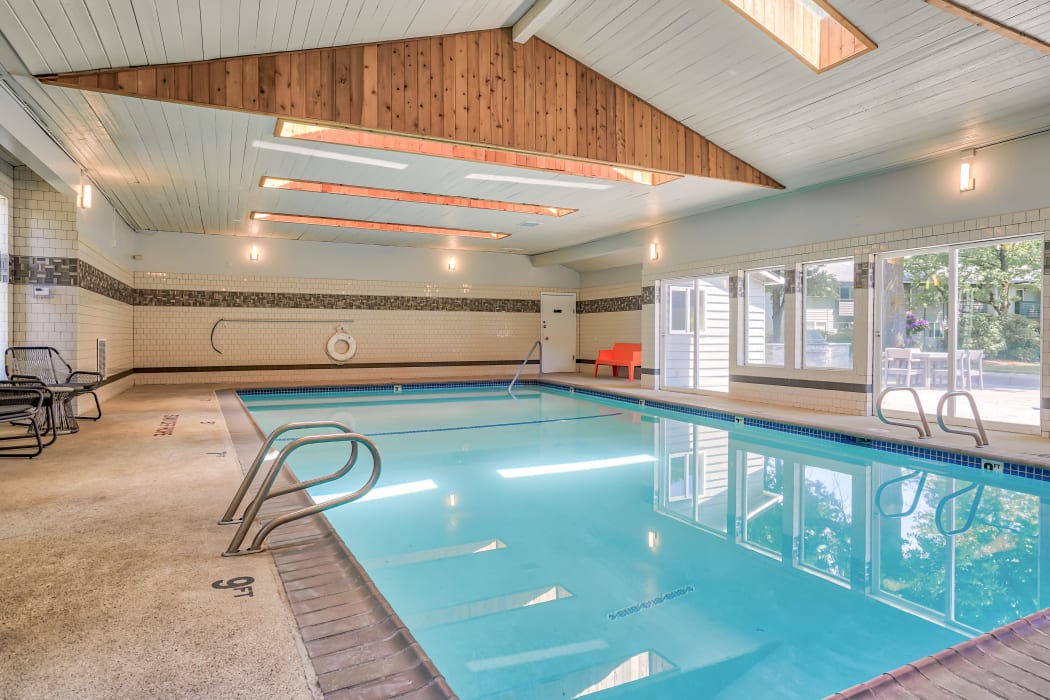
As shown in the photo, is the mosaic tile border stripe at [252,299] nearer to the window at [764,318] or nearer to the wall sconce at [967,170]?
the window at [764,318]

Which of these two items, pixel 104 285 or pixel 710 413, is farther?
pixel 104 285

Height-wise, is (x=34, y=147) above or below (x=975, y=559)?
above

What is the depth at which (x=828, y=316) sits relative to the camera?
681 cm

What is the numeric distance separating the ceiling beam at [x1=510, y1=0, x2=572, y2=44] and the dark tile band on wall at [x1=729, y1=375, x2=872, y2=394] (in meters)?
4.74

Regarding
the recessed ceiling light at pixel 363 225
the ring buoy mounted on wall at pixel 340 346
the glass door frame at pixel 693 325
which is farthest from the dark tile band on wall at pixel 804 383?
the ring buoy mounted on wall at pixel 340 346

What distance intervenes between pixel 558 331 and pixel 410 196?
5.78 meters

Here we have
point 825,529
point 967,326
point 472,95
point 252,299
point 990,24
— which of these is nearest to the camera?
point 825,529

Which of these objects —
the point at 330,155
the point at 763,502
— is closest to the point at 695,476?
the point at 763,502

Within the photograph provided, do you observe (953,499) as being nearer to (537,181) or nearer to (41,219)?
(537,181)

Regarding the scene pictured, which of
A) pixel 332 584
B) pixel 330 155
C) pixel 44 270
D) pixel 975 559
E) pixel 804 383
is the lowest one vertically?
pixel 975 559

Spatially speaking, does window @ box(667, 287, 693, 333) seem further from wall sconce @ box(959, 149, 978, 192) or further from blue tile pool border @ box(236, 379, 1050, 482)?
wall sconce @ box(959, 149, 978, 192)

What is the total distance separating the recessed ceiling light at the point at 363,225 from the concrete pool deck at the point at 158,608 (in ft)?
17.9

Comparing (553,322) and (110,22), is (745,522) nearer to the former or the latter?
(110,22)

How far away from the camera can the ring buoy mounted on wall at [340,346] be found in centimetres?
1052
